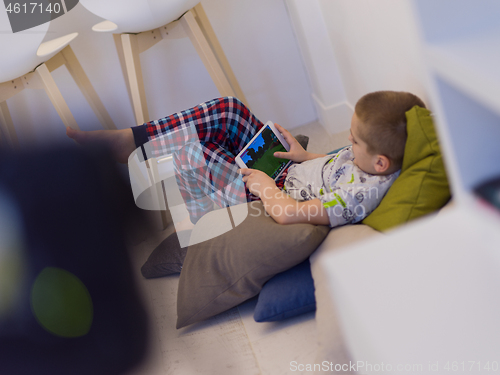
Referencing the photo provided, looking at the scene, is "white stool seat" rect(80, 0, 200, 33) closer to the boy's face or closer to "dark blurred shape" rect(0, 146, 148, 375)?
"dark blurred shape" rect(0, 146, 148, 375)

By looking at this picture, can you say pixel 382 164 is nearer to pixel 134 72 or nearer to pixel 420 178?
pixel 420 178

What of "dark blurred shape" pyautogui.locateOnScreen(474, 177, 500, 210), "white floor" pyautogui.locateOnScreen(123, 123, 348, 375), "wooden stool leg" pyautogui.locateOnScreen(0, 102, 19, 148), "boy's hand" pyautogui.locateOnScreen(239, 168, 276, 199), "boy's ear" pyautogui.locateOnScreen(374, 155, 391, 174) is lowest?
"white floor" pyautogui.locateOnScreen(123, 123, 348, 375)

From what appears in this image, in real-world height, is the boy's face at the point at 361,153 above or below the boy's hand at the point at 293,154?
above

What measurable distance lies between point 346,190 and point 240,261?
0.28 meters

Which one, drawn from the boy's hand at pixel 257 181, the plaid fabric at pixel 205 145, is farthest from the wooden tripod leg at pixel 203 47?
the boy's hand at pixel 257 181

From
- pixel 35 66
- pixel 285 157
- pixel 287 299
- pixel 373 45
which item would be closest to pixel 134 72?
pixel 35 66

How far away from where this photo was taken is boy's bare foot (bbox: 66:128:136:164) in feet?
3.85

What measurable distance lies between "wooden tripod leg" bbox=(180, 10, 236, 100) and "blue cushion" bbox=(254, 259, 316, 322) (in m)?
0.94

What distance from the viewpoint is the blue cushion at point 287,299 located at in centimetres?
85

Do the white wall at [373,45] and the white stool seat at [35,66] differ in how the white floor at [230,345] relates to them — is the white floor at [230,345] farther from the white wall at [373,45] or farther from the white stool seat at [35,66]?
the white stool seat at [35,66]

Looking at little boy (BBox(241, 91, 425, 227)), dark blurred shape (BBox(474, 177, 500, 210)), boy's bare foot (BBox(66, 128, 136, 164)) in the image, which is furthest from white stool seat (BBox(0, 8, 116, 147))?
dark blurred shape (BBox(474, 177, 500, 210))

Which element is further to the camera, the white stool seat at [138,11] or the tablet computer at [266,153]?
the white stool seat at [138,11]

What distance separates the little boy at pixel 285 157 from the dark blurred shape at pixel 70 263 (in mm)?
361

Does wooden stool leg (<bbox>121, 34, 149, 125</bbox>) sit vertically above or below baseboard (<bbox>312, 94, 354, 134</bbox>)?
above
